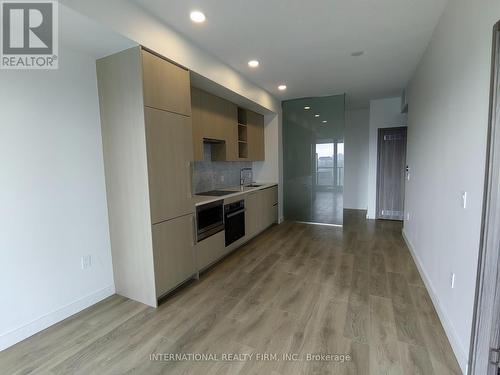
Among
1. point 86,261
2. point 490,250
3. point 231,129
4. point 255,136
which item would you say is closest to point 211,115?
point 231,129

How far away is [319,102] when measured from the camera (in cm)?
515

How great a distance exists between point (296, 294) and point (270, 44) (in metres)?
2.79

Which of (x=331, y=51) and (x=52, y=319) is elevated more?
(x=331, y=51)

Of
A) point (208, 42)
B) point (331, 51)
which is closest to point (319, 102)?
point (331, 51)

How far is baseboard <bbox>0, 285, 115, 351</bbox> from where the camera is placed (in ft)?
6.29

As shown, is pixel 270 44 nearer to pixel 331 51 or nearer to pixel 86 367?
pixel 331 51

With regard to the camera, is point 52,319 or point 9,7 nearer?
point 9,7

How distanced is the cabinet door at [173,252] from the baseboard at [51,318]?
0.68 meters

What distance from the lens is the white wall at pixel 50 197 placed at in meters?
1.90

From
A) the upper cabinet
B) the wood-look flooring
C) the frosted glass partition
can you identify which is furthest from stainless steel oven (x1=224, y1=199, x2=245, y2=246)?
the frosted glass partition

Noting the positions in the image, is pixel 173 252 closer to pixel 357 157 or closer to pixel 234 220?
pixel 234 220

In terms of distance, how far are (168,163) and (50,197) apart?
1031 millimetres

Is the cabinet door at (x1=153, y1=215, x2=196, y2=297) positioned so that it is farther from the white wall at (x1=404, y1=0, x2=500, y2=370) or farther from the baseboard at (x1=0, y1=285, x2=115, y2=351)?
the white wall at (x1=404, y1=0, x2=500, y2=370)

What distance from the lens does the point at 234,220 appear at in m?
3.74
